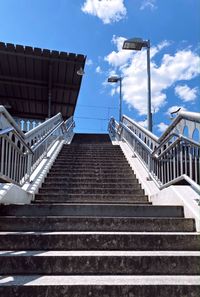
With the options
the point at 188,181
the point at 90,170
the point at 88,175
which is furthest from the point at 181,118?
the point at 90,170

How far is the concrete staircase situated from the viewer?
230 centimetres

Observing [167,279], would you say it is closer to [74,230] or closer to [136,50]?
[74,230]

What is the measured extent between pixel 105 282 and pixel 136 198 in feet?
8.49

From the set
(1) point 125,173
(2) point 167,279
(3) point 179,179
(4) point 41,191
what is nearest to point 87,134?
(1) point 125,173

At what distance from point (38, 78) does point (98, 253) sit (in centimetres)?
1167

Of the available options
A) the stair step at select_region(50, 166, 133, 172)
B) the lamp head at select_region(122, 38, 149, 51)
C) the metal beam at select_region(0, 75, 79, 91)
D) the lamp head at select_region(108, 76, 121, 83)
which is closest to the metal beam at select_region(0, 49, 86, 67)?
the metal beam at select_region(0, 75, 79, 91)

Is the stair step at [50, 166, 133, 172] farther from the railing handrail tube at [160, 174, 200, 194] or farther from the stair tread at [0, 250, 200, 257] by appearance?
the stair tread at [0, 250, 200, 257]

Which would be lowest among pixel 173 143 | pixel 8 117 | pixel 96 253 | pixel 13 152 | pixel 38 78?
pixel 96 253

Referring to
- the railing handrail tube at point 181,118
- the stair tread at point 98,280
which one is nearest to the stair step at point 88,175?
the railing handrail tube at point 181,118

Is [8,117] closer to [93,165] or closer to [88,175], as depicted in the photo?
[88,175]

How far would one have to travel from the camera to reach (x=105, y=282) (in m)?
2.36

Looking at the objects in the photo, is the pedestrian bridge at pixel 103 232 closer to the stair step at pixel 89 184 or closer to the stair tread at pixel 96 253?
the stair tread at pixel 96 253

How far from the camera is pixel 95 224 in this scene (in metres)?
3.24

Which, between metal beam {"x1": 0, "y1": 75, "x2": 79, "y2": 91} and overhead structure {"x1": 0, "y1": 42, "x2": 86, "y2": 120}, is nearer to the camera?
overhead structure {"x1": 0, "y1": 42, "x2": 86, "y2": 120}
